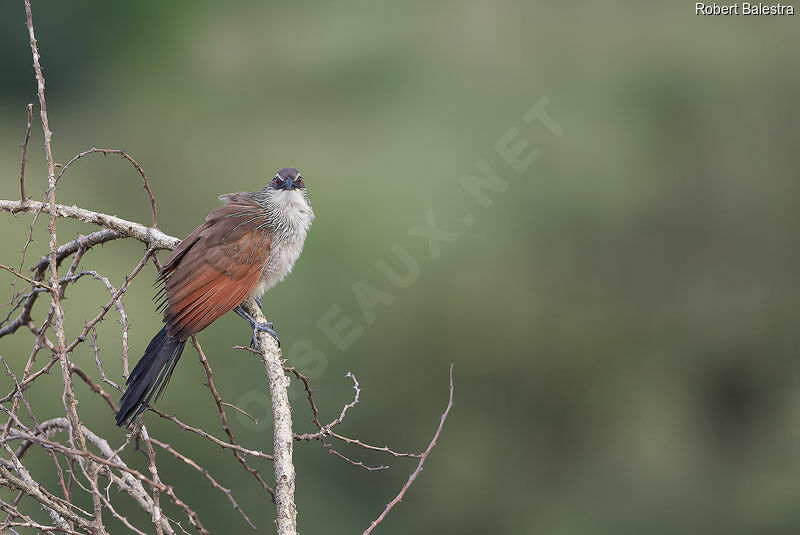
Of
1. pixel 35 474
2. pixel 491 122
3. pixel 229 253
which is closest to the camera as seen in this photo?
pixel 229 253

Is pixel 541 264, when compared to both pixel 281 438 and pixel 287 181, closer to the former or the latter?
pixel 287 181

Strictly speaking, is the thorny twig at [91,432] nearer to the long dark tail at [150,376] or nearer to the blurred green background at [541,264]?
the long dark tail at [150,376]

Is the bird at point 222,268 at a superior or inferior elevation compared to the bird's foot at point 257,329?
superior

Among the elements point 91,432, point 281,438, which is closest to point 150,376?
point 91,432

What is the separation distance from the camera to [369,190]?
5.66 metres

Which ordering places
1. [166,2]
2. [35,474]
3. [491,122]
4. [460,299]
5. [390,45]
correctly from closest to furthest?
1. [35,474]
2. [460,299]
3. [491,122]
4. [390,45]
5. [166,2]

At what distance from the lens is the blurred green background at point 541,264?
5.27 meters

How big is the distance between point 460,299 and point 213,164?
2.20 m

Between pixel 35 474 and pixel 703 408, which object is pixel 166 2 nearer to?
pixel 35 474

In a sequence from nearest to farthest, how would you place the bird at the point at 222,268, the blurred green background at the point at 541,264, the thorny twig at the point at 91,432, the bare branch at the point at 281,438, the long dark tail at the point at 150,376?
1. the thorny twig at the point at 91,432
2. the bare branch at the point at 281,438
3. the long dark tail at the point at 150,376
4. the bird at the point at 222,268
5. the blurred green background at the point at 541,264

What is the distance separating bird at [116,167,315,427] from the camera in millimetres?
1795

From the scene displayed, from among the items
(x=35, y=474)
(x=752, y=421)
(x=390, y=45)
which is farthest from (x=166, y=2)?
(x=752, y=421)

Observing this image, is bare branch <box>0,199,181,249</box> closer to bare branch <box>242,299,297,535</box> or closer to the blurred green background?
bare branch <box>242,299,297,535</box>

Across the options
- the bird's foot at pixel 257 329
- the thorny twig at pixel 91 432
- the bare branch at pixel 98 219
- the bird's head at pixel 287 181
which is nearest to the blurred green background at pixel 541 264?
the bird's head at pixel 287 181
